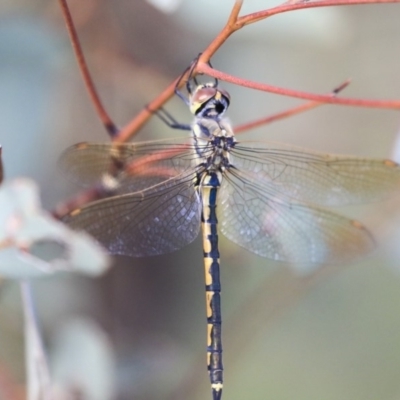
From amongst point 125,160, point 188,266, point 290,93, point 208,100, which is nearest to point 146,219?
point 125,160

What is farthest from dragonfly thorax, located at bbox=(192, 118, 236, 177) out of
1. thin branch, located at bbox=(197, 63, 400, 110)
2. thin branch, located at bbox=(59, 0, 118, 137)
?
thin branch, located at bbox=(197, 63, 400, 110)

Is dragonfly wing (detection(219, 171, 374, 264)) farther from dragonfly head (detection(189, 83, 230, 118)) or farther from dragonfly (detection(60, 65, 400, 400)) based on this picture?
dragonfly head (detection(189, 83, 230, 118))

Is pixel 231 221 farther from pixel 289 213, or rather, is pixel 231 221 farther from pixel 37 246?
pixel 37 246

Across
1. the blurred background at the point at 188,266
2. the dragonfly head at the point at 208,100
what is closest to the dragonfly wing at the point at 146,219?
the dragonfly head at the point at 208,100

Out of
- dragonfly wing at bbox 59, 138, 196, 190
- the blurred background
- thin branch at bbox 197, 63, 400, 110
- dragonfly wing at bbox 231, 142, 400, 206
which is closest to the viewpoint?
thin branch at bbox 197, 63, 400, 110

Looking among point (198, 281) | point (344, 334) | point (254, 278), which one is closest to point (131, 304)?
point (198, 281)

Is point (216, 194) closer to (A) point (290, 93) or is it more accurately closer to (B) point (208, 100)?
(B) point (208, 100)
